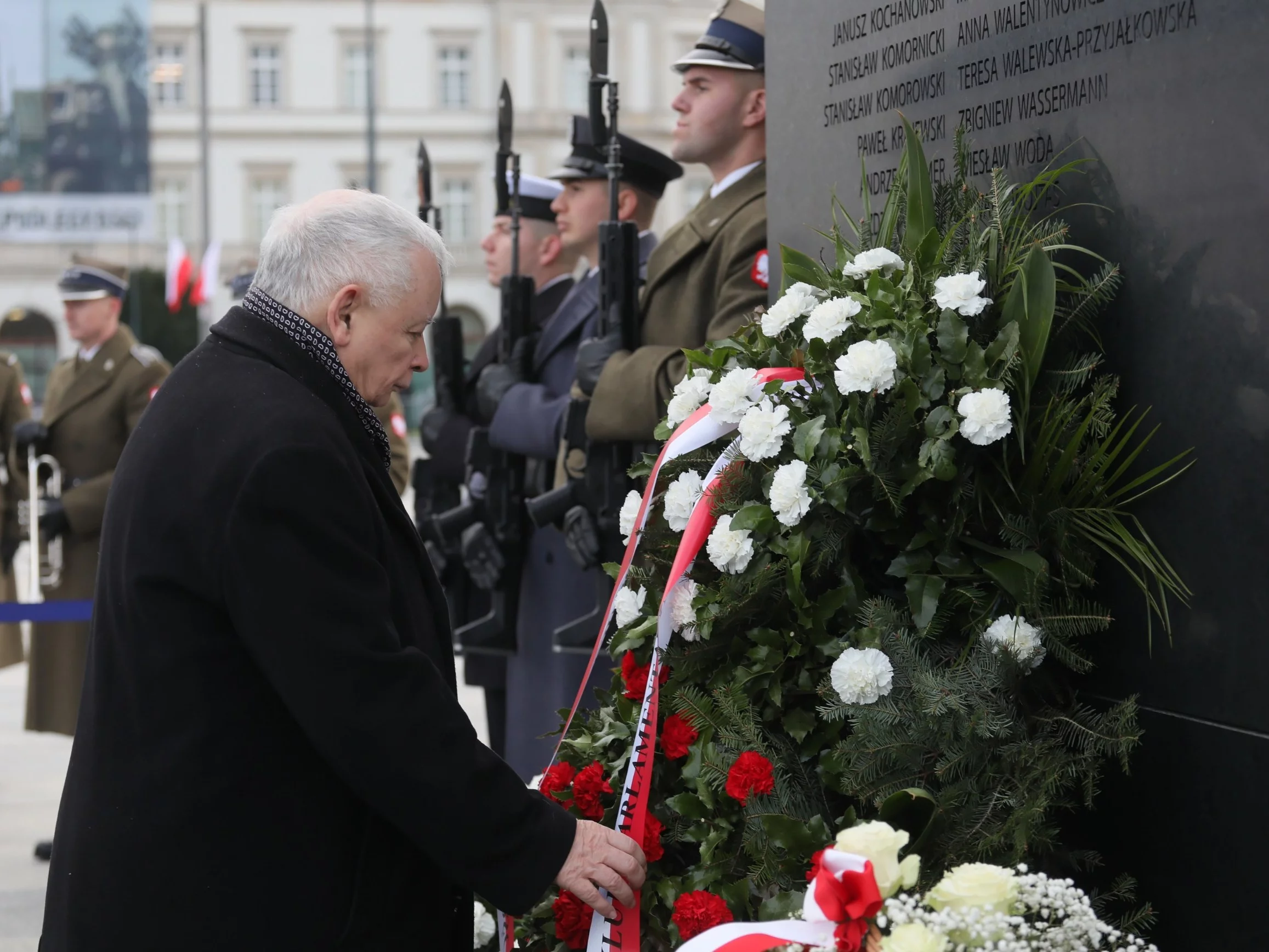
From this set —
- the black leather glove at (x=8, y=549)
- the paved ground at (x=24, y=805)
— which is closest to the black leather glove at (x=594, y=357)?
the paved ground at (x=24, y=805)

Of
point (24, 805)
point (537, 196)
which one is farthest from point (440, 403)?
point (24, 805)

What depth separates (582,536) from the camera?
4.32 metres

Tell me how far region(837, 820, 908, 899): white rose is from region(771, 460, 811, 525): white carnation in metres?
0.53

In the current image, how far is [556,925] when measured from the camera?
7.82 feet

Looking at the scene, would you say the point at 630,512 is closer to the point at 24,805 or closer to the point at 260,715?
the point at 260,715

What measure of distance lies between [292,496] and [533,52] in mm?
39919

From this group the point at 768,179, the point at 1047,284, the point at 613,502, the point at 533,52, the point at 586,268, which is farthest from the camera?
the point at 533,52

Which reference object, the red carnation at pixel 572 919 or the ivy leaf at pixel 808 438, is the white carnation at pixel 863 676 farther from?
the red carnation at pixel 572 919

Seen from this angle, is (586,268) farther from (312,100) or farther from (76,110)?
(312,100)

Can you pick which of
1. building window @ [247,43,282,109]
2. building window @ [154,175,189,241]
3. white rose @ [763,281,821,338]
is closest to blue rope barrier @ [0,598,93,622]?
white rose @ [763,281,821,338]

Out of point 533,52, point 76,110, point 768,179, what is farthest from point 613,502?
point 533,52

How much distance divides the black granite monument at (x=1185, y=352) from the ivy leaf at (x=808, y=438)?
0.52 metres

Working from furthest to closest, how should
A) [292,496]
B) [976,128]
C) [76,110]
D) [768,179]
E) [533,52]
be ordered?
1. [533,52]
2. [76,110]
3. [768,179]
4. [976,128]
5. [292,496]

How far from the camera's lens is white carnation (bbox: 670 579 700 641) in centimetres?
237
